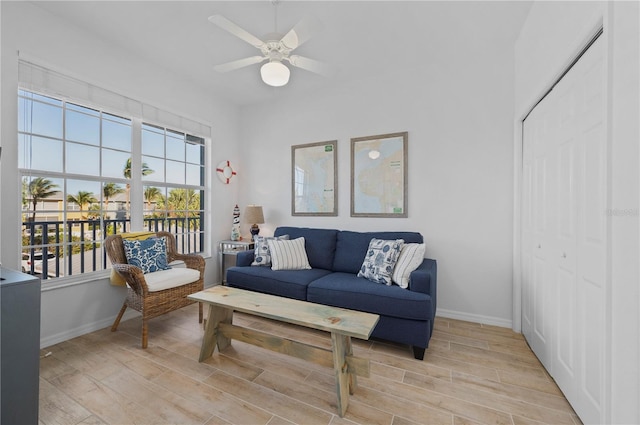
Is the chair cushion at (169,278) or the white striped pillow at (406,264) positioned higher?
the white striped pillow at (406,264)

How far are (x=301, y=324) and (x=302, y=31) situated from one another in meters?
1.90

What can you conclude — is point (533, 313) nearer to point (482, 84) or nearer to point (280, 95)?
point (482, 84)

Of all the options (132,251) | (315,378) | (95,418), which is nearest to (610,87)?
(315,378)

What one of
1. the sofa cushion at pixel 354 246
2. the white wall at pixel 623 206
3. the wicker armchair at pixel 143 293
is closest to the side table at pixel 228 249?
the wicker armchair at pixel 143 293

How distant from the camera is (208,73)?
3211 millimetres

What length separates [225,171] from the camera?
12.9 feet

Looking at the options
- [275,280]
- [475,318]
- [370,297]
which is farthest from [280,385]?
[475,318]

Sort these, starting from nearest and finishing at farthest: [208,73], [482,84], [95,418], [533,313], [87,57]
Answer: [95,418]
[533,313]
[87,57]
[482,84]
[208,73]

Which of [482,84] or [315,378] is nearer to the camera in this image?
[315,378]

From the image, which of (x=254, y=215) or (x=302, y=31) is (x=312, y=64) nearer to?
(x=302, y=31)

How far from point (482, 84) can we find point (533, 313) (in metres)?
2.22

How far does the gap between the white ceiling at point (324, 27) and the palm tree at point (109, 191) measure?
1406mm

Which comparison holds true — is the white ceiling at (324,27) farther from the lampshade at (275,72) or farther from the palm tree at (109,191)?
the palm tree at (109,191)

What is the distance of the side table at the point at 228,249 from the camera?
3.72m
